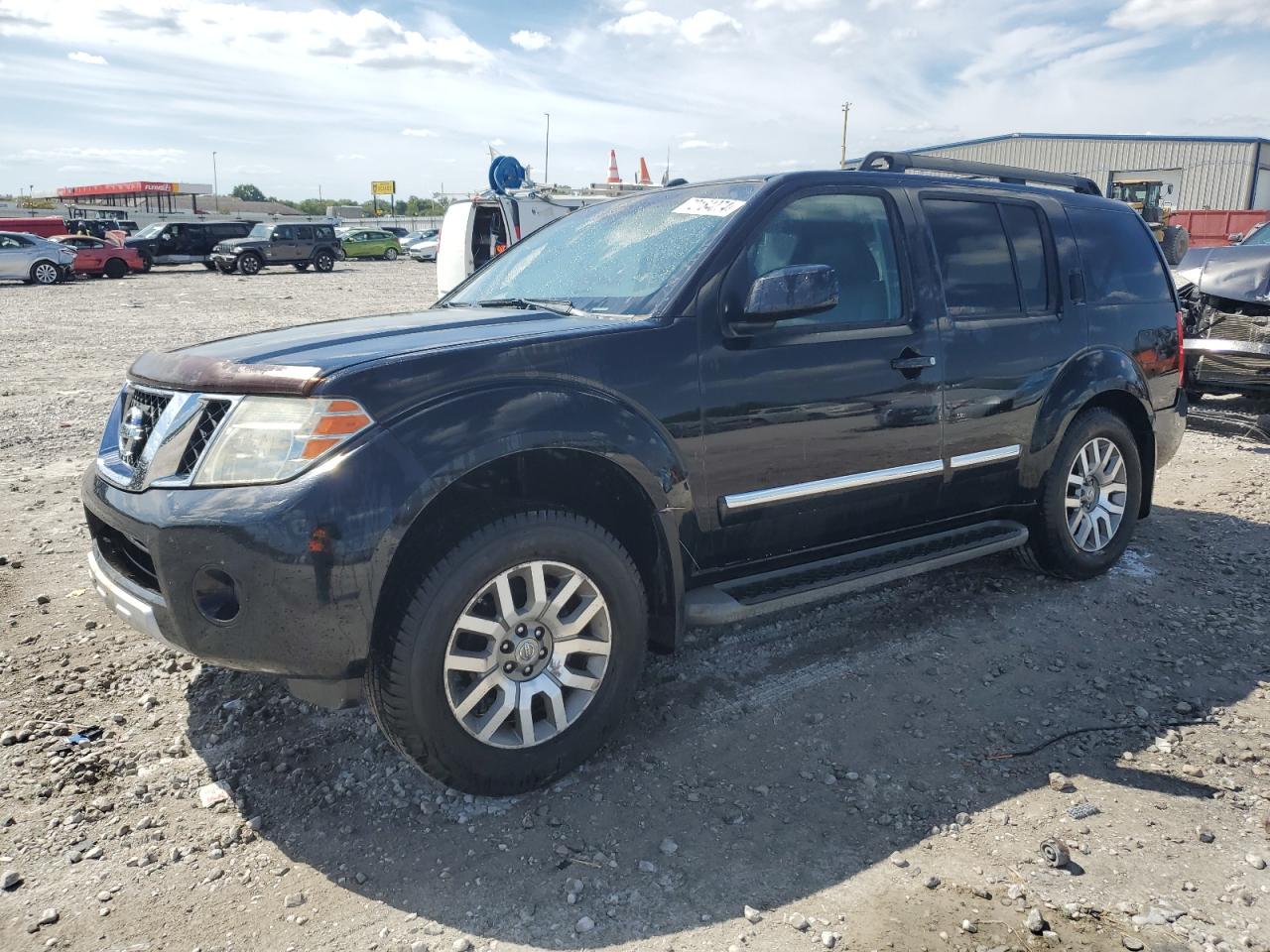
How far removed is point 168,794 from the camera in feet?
9.82

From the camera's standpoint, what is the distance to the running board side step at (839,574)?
3.29m

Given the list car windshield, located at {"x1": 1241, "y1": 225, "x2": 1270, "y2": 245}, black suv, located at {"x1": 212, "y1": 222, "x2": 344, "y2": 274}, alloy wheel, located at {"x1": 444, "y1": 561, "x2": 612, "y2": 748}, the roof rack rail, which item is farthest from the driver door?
black suv, located at {"x1": 212, "y1": 222, "x2": 344, "y2": 274}

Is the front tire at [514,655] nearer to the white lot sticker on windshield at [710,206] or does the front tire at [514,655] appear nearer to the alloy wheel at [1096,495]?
the white lot sticker on windshield at [710,206]

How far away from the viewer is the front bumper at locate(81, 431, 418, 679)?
253 cm

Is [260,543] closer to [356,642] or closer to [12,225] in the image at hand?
[356,642]

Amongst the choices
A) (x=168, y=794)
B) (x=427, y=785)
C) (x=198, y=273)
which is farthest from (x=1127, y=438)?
(x=198, y=273)

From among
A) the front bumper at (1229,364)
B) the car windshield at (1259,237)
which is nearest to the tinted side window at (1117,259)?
the front bumper at (1229,364)

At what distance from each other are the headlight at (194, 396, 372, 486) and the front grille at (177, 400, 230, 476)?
5cm

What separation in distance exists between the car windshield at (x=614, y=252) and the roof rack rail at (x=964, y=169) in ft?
2.74

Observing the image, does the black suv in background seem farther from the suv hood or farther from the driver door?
the driver door

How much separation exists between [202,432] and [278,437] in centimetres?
29

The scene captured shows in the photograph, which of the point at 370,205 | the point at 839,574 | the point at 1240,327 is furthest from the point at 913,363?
the point at 370,205

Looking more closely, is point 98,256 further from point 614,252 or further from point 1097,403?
point 1097,403

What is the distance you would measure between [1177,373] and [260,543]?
184 inches
